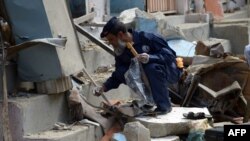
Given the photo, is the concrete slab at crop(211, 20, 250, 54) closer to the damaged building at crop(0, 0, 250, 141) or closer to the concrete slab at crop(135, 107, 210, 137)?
the damaged building at crop(0, 0, 250, 141)

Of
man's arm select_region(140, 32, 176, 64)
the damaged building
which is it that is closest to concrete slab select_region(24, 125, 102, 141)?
the damaged building

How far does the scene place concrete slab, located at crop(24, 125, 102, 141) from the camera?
530 centimetres

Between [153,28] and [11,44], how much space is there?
3858 mm

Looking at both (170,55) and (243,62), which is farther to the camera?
(243,62)

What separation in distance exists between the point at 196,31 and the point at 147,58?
18.3 feet

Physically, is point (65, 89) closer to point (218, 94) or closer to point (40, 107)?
→ point (40, 107)

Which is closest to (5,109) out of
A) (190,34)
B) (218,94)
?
(218,94)

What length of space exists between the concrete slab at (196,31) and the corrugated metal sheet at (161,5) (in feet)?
2.01

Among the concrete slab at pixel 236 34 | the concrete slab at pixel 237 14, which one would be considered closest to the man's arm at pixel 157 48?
the concrete slab at pixel 236 34

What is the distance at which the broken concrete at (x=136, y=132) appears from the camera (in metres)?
5.61

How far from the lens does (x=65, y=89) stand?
18.9 ft

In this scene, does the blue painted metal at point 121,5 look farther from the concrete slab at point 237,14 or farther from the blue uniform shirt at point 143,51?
the concrete slab at point 237,14

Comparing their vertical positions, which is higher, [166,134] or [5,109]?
[5,109]

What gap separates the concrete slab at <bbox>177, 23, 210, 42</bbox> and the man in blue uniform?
15.1 feet
